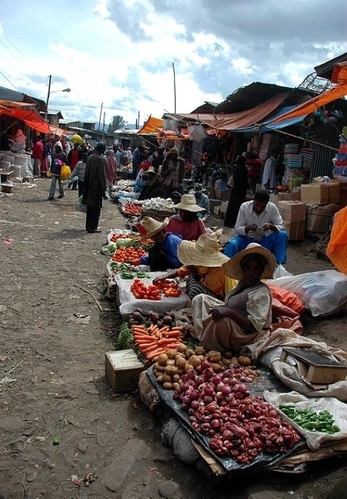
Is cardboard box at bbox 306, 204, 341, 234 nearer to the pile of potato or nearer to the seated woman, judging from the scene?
the seated woman

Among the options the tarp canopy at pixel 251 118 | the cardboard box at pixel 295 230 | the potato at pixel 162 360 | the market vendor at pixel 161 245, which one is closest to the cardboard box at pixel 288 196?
the cardboard box at pixel 295 230

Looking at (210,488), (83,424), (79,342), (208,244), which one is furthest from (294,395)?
(79,342)

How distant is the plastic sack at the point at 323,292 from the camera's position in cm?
529

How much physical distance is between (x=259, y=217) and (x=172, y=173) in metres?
4.95

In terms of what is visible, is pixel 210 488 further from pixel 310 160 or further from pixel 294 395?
pixel 310 160

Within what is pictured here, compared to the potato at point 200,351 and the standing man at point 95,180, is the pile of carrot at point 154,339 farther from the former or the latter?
the standing man at point 95,180

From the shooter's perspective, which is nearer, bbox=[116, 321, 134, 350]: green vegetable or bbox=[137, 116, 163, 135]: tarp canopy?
bbox=[116, 321, 134, 350]: green vegetable

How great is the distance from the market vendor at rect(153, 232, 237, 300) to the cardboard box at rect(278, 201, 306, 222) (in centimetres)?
449

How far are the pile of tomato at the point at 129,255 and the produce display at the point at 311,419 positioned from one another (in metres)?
4.30

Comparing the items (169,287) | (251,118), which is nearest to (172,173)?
(251,118)

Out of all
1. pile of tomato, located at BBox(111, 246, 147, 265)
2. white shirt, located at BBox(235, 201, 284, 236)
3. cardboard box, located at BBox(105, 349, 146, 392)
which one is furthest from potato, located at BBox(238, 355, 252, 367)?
pile of tomato, located at BBox(111, 246, 147, 265)

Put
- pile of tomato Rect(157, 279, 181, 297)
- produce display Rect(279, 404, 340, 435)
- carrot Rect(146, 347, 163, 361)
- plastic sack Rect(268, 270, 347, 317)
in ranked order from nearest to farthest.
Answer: produce display Rect(279, 404, 340, 435) → carrot Rect(146, 347, 163, 361) → plastic sack Rect(268, 270, 347, 317) → pile of tomato Rect(157, 279, 181, 297)

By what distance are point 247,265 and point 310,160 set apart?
7717 millimetres

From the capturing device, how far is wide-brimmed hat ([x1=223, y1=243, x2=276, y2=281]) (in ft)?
13.2
